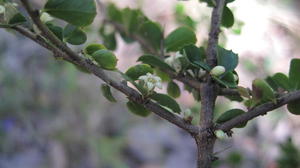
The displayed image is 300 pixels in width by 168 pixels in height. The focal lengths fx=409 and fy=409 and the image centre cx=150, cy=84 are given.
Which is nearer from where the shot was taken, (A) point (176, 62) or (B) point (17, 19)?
(B) point (17, 19)

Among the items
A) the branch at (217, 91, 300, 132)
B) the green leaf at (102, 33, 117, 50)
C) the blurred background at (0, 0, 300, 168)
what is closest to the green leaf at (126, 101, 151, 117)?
the branch at (217, 91, 300, 132)

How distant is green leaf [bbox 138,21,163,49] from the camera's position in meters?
0.73

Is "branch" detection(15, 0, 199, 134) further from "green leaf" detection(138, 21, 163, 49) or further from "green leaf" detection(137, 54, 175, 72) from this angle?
"green leaf" detection(138, 21, 163, 49)

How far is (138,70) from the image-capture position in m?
0.58

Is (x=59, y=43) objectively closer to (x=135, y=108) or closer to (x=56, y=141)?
(x=135, y=108)

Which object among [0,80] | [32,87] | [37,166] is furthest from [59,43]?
[32,87]

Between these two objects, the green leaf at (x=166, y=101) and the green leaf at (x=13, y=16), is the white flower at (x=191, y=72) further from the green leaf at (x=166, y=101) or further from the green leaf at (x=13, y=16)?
the green leaf at (x=13, y=16)

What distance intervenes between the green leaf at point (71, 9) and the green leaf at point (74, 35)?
0.30 ft

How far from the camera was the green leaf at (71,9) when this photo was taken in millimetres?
479

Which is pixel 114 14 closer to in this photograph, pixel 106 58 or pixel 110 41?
pixel 110 41

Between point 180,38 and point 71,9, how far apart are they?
0.26 metres

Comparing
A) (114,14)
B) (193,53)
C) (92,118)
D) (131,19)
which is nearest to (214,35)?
(193,53)

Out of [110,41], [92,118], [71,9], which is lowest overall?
[92,118]

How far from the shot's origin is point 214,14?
2.04 ft
